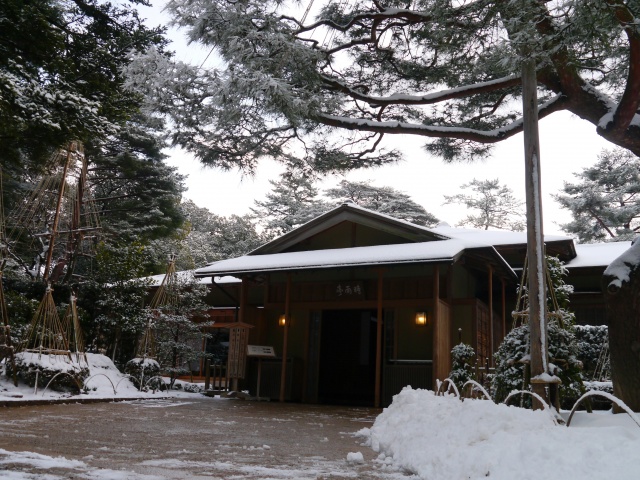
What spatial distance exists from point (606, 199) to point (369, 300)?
17.2m

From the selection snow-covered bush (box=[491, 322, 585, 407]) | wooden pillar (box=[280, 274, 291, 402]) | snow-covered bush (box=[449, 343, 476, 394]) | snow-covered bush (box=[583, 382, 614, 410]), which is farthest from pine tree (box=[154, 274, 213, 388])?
snow-covered bush (box=[583, 382, 614, 410])

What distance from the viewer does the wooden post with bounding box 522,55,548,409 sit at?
5445 millimetres

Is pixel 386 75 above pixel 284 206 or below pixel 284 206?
below

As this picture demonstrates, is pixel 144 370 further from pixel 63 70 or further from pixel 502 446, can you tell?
pixel 502 446

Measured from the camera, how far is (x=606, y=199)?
984 inches

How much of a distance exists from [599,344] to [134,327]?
10.8 metres

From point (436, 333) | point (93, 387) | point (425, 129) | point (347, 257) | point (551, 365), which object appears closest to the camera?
point (551, 365)

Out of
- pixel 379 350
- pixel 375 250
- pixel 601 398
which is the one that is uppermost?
pixel 375 250

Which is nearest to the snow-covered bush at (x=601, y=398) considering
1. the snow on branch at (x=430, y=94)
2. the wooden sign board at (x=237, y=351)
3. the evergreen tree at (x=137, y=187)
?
the snow on branch at (x=430, y=94)

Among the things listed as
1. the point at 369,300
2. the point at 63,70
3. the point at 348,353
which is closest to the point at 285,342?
the point at 369,300

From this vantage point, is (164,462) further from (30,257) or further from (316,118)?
(30,257)

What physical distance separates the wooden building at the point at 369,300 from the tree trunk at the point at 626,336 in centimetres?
548

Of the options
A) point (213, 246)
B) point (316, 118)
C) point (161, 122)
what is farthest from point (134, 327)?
point (213, 246)

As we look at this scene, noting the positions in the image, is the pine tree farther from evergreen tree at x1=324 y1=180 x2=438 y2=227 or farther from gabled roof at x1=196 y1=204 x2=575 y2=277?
evergreen tree at x1=324 y1=180 x2=438 y2=227
